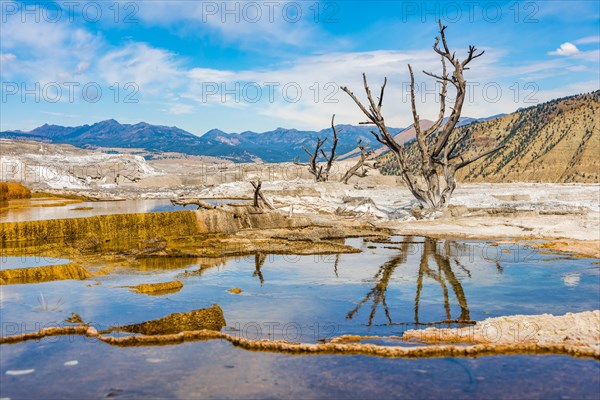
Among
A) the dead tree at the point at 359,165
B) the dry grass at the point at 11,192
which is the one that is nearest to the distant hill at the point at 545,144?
the dead tree at the point at 359,165

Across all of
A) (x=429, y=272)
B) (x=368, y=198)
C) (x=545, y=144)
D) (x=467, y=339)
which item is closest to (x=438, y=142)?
(x=368, y=198)

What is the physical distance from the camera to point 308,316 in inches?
287

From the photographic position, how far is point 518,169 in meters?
61.6

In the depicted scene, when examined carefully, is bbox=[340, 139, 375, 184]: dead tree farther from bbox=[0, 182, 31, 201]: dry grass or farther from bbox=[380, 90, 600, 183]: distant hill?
bbox=[380, 90, 600, 183]: distant hill

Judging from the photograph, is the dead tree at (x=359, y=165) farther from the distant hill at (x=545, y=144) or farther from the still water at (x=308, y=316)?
the distant hill at (x=545, y=144)

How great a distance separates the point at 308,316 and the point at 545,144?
65.0 m

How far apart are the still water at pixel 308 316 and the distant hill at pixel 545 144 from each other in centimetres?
4440

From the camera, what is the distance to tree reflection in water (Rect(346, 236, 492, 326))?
24.6 feet

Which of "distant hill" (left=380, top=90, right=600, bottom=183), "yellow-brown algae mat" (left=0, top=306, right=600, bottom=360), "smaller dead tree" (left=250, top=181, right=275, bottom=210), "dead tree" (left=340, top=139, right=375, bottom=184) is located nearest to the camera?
"yellow-brown algae mat" (left=0, top=306, right=600, bottom=360)

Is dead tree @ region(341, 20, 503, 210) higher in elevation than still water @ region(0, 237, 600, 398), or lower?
higher

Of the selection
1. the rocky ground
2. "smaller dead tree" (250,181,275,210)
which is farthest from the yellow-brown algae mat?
"smaller dead tree" (250,181,275,210)

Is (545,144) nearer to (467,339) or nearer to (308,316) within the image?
(308,316)

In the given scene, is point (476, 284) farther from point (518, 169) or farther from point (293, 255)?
point (518, 169)

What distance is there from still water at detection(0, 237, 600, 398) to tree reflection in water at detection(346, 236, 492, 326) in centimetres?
4
